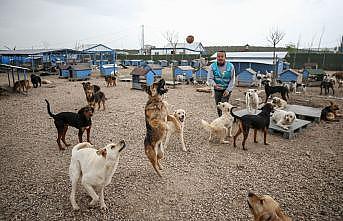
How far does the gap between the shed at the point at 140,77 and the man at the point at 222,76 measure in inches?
360

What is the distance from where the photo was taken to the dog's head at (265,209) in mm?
2357

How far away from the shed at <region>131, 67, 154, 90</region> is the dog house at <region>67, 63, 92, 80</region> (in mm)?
7691

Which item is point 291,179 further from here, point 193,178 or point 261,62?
point 261,62

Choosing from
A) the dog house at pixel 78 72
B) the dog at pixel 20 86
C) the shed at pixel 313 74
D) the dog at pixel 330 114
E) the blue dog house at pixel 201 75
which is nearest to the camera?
the dog at pixel 330 114

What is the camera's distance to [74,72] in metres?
20.5

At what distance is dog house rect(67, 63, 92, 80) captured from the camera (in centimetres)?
2053

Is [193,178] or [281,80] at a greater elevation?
[281,80]

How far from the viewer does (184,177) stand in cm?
452

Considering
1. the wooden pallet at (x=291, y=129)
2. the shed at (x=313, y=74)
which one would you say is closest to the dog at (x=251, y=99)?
the wooden pallet at (x=291, y=129)

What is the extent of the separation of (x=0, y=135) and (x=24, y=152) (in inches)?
76.6

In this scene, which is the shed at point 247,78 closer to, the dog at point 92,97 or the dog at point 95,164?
the dog at point 92,97

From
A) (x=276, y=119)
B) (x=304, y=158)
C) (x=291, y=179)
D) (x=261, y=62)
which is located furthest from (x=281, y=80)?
(x=291, y=179)

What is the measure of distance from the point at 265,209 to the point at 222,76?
14.8ft

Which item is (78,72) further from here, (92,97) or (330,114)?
(330,114)
